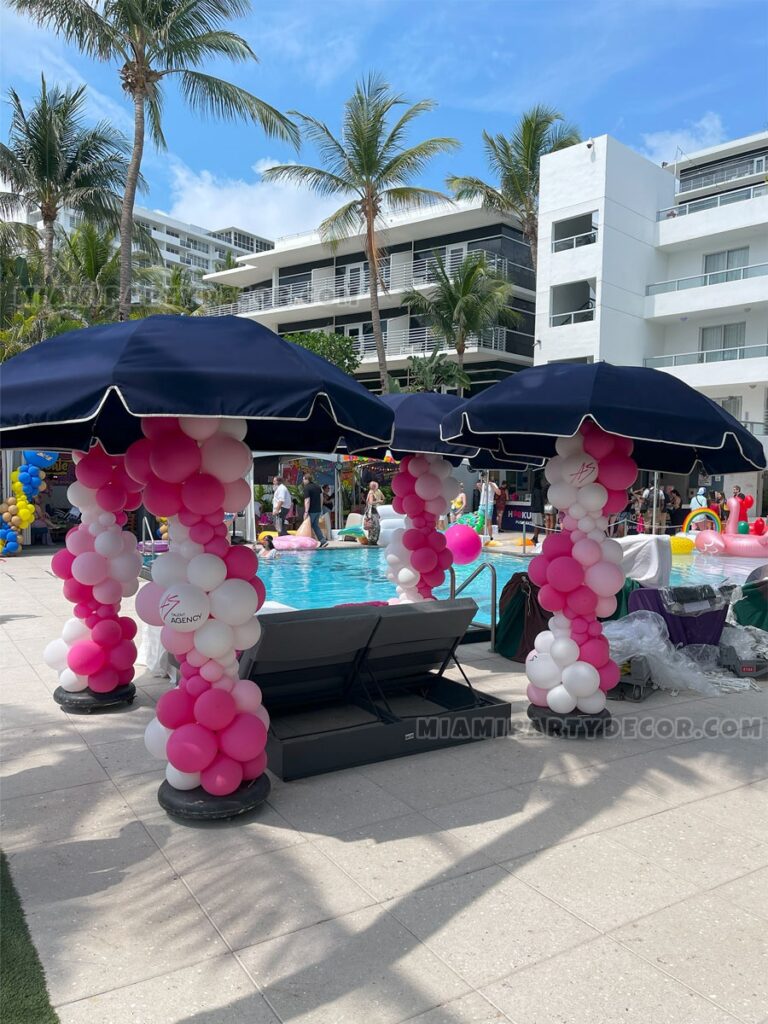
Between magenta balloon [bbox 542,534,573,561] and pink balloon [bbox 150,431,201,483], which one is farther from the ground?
pink balloon [bbox 150,431,201,483]

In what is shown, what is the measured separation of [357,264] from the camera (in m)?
40.0

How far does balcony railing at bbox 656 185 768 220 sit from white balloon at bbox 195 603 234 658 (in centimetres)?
3213

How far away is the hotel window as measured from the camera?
99.0ft

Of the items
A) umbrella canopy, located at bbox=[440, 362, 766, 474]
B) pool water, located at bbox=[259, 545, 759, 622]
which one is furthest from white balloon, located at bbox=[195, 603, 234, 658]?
pool water, located at bbox=[259, 545, 759, 622]

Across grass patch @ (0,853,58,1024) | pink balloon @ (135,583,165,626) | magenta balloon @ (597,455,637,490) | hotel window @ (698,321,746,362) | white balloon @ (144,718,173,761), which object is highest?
hotel window @ (698,321,746,362)

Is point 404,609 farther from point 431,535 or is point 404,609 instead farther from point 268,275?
point 268,275

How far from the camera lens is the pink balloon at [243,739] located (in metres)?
4.19

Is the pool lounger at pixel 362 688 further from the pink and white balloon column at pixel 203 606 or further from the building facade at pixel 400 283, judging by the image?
the building facade at pixel 400 283

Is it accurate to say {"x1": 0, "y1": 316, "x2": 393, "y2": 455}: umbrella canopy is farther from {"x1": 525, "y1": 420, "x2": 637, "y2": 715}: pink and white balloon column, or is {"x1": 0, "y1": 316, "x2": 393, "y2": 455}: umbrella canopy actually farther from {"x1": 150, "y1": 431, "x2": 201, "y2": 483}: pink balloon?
{"x1": 525, "y1": 420, "x2": 637, "y2": 715}: pink and white balloon column

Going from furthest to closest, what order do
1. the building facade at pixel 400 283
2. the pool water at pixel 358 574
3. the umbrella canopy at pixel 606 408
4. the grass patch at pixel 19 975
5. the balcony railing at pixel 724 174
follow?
the balcony railing at pixel 724 174 → the building facade at pixel 400 283 → the pool water at pixel 358 574 → the umbrella canopy at pixel 606 408 → the grass patch at pixel 19 975

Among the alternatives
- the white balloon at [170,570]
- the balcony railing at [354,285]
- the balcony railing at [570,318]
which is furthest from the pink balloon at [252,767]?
the balcony railing at [354,285]

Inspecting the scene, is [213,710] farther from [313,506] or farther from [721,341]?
[721,341]

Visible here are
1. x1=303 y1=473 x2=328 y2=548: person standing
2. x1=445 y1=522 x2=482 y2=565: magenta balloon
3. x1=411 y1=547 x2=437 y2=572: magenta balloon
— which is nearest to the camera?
x1=411 y1=547 x2=437 y2=572: magenta balloon

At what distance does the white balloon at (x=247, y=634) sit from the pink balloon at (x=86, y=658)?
2289 mm
